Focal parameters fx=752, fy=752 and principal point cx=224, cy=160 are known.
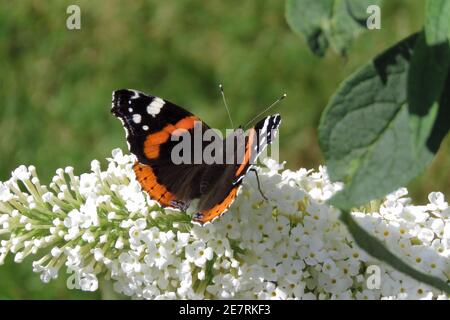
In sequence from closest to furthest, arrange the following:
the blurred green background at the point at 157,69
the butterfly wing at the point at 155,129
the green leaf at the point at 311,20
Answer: the green leaf at the point at 311,20 → the butterfly wing at the point at 155,129 → the blurred green background at the point at 157,69

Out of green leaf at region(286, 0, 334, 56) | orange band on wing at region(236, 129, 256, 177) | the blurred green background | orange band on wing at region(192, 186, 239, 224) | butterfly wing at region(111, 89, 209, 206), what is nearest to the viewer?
green leaf at region(286, 0, 334, 56)

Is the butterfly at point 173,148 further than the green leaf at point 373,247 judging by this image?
Yes

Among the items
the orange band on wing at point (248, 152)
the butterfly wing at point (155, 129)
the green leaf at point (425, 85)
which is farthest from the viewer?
the butterfly wing at point (155, 129)

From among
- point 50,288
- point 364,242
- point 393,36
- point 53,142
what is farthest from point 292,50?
point 364,242

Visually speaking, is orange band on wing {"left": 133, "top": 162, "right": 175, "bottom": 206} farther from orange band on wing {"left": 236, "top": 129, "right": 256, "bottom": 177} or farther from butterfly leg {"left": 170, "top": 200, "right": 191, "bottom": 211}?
orange band on wing {"left": 236, "top": 129, "right": 256, "bottom": 177}

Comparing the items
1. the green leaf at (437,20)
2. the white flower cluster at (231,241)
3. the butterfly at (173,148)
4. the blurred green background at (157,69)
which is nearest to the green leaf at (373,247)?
the green leaf at (437,20)

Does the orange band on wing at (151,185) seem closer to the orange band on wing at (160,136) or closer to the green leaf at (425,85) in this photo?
the orange band on wing at (160,136)

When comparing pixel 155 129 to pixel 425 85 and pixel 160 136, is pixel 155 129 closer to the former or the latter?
pixel 160 136

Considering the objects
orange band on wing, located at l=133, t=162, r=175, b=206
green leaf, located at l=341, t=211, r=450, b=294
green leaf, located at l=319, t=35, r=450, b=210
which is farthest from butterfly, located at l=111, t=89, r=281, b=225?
green leaf, located at l=319, t=35, r=450, b=210
